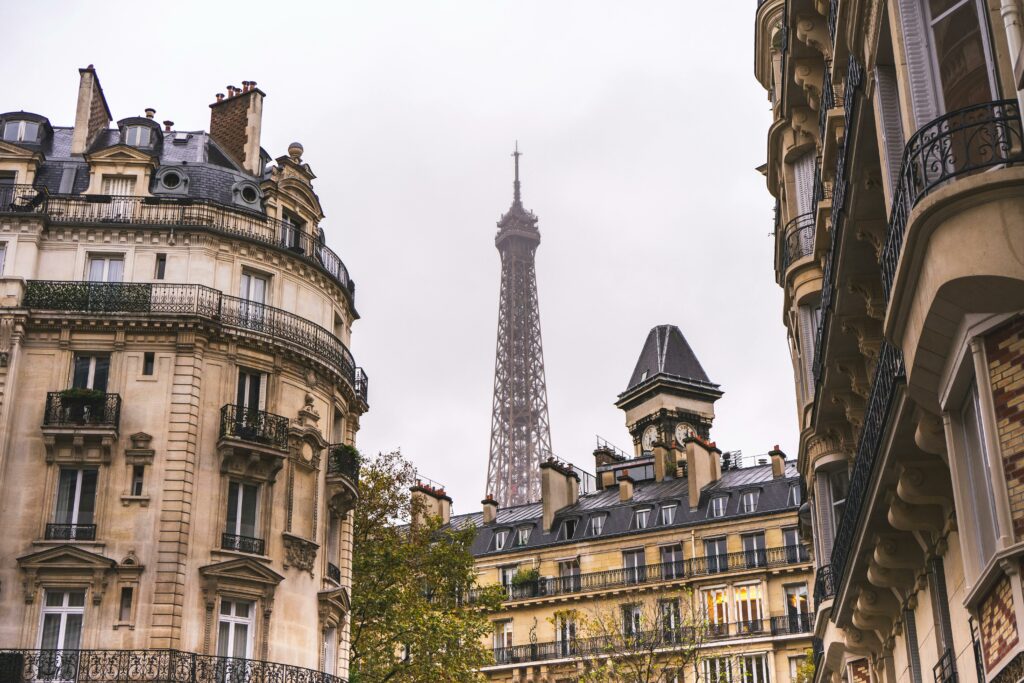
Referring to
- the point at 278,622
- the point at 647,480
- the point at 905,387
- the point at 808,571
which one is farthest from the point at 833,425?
the point at 647,480

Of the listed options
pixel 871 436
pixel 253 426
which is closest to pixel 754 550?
pixel 253 426

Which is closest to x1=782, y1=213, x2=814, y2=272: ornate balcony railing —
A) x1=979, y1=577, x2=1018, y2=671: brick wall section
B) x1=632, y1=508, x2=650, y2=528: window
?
x1=979, y1=577, x2=1018, y2=671: brick wall section

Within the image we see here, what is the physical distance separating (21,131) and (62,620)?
1850cm

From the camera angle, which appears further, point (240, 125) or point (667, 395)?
point (667, 395)

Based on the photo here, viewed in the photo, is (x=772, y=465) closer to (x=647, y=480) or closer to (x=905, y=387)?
(x=647, y=480)

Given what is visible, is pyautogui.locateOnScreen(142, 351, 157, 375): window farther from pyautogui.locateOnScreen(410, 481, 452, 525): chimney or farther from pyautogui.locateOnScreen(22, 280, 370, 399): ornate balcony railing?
pyautogui.locateOnScreen(410, 481, 452, 525): chimney

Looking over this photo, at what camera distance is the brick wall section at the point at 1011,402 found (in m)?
10.5

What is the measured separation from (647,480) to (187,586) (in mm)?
44735

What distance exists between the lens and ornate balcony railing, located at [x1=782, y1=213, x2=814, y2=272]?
26.3 meters

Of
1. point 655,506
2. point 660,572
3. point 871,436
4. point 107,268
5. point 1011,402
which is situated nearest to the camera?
point 1011,402

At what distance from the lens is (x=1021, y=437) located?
10461 millimetres

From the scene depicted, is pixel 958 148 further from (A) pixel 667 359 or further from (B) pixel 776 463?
(A) pixel 667 359

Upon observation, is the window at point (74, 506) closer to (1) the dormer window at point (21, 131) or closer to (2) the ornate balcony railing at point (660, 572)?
(1) the dormer window at point (21, 131)

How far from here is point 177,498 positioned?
3584 cm
